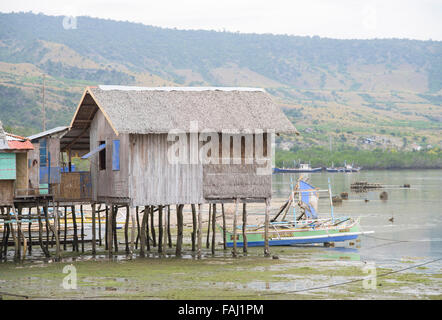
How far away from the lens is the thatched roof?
2739cm

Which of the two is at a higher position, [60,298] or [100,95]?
[100,95]

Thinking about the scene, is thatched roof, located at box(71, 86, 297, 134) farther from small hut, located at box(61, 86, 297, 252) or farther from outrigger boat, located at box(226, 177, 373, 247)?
outrigger boat, located at box(226, 177, 373, 247)

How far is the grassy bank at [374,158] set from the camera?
143000 millimetres

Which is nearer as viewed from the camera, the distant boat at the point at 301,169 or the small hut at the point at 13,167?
the small hut at the point at 13,167

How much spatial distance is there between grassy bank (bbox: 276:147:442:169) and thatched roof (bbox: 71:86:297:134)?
112020 mm

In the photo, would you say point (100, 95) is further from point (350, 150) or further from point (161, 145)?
point (350, 150)

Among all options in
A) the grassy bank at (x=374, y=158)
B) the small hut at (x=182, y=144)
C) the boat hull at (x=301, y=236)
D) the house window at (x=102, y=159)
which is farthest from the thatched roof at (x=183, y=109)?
the grassy bank at (x=374, y=158)

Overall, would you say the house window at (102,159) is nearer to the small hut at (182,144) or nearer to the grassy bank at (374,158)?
the small hut at (182,144)

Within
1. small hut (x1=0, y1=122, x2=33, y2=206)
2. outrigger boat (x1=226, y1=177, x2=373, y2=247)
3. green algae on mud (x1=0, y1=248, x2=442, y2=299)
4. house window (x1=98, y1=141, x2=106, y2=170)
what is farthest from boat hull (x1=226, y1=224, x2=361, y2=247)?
small hut (x1=0, y1=122, x2=33, y2=206)

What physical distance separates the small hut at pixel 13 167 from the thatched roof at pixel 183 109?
316cm

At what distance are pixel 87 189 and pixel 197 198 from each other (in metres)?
4.81

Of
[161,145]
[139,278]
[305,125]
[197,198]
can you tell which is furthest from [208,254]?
[305,125]

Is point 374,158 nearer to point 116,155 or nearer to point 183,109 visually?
point 183,109
